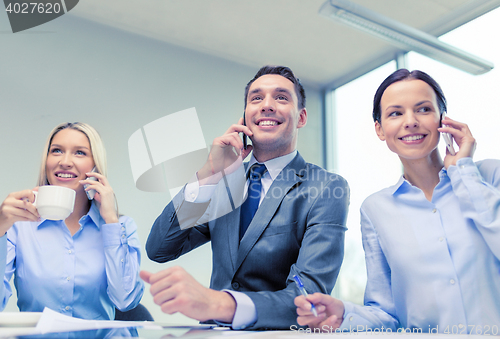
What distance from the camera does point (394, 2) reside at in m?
3.43

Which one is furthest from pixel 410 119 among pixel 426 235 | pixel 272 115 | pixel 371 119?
pixel 371 119

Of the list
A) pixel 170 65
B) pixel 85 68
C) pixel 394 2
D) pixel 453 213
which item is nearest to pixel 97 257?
pixel 453 213

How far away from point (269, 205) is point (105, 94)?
2561 millimetres

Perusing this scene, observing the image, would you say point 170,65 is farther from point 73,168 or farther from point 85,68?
point 73,168

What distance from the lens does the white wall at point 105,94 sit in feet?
9.82

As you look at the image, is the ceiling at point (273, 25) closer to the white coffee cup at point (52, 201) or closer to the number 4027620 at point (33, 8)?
the number 4027620 at point (33, 8)

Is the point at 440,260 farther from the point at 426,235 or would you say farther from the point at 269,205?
the point at 269,205

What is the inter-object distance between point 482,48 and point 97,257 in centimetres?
359

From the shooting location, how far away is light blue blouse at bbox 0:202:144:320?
4.84ft

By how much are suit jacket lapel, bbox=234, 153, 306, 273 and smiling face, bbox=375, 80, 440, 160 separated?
351 millimetres

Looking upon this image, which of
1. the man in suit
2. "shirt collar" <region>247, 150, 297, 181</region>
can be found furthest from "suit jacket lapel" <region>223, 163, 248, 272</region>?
"shirt collar" <region>247, 150, 297, 181</region>

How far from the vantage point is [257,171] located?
1524 millimetres

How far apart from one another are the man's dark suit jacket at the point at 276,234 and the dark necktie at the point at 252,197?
3 centimetres

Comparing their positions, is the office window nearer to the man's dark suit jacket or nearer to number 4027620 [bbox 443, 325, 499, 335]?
the man's dark suit jacket
